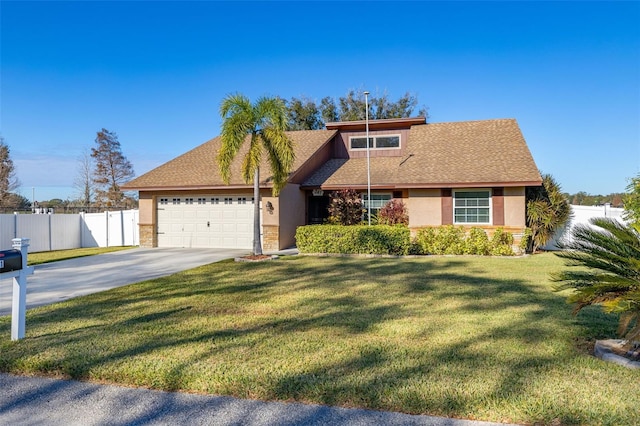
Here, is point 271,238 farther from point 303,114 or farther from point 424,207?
point 303,114

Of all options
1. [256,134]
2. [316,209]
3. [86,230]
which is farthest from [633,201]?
[86,230]

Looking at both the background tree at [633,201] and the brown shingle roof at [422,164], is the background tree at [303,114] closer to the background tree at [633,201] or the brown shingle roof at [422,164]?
the brown shingle roof at [422,164]

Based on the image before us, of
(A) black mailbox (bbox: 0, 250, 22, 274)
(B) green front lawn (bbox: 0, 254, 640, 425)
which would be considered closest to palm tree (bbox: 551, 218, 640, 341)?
(B) green front lawn (bbox: 0, 254, 640, 425)

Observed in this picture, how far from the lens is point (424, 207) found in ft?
52.0

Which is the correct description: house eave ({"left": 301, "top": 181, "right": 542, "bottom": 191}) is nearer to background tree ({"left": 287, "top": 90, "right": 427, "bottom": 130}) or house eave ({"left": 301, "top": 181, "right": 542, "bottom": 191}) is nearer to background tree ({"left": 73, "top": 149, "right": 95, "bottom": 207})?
background tree ({"left": 287, "top": 90, "right": 427, "bottom": 130})

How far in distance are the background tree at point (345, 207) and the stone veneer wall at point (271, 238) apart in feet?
8.09

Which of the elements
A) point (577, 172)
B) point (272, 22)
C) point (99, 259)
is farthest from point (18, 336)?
A: point (577, 172)

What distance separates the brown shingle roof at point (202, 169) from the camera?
16438 millimetres

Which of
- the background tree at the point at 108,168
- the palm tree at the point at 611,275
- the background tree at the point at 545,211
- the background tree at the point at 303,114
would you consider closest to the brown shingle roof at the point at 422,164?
the background tree at the point at 545,211

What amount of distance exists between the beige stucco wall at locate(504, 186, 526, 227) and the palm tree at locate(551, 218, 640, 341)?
10528 millimetres

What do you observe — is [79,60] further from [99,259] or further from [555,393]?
[555,393]

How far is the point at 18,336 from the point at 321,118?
31376 mm

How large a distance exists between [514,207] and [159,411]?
47.3ft

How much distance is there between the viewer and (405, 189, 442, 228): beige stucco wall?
51.5 ft
